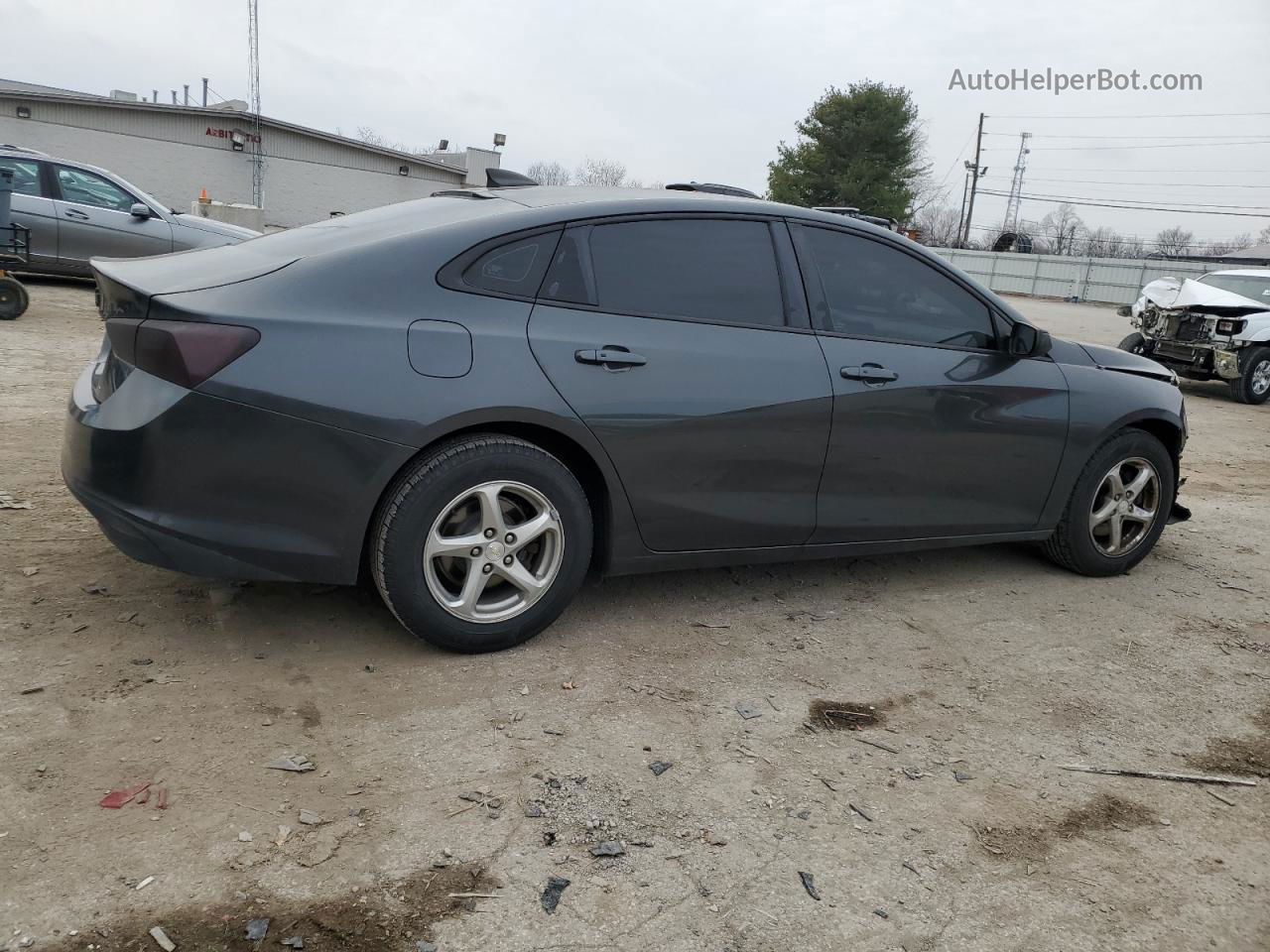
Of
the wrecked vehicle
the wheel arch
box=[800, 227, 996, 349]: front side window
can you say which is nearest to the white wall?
the wrecked vehicle

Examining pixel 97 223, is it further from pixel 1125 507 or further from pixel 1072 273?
pixel 1072 273

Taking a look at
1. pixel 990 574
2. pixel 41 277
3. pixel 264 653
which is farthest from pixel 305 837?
pixel 41 277

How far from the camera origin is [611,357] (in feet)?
11.4

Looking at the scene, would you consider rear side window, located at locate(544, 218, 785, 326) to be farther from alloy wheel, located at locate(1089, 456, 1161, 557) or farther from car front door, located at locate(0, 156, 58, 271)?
car front door, located at locate(0, 156, 58, 271)

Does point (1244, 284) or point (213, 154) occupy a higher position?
point (213, 154)

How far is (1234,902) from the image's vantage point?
8.30 ft

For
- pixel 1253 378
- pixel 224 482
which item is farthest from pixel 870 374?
pixel 1253 378

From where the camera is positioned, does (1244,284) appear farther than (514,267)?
Yes

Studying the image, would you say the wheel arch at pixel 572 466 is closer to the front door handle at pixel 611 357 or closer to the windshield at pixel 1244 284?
the front door handle at pixel 611 357

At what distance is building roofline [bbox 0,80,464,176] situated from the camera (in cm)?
3098

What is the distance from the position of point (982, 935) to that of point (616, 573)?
178 cm

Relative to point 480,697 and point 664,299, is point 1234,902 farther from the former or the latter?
point 664,299

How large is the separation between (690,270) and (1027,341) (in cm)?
164

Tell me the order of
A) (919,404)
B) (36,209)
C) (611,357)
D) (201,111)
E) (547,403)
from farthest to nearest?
(201,111), (36,209), (919,404), (611,357), (547,403)
